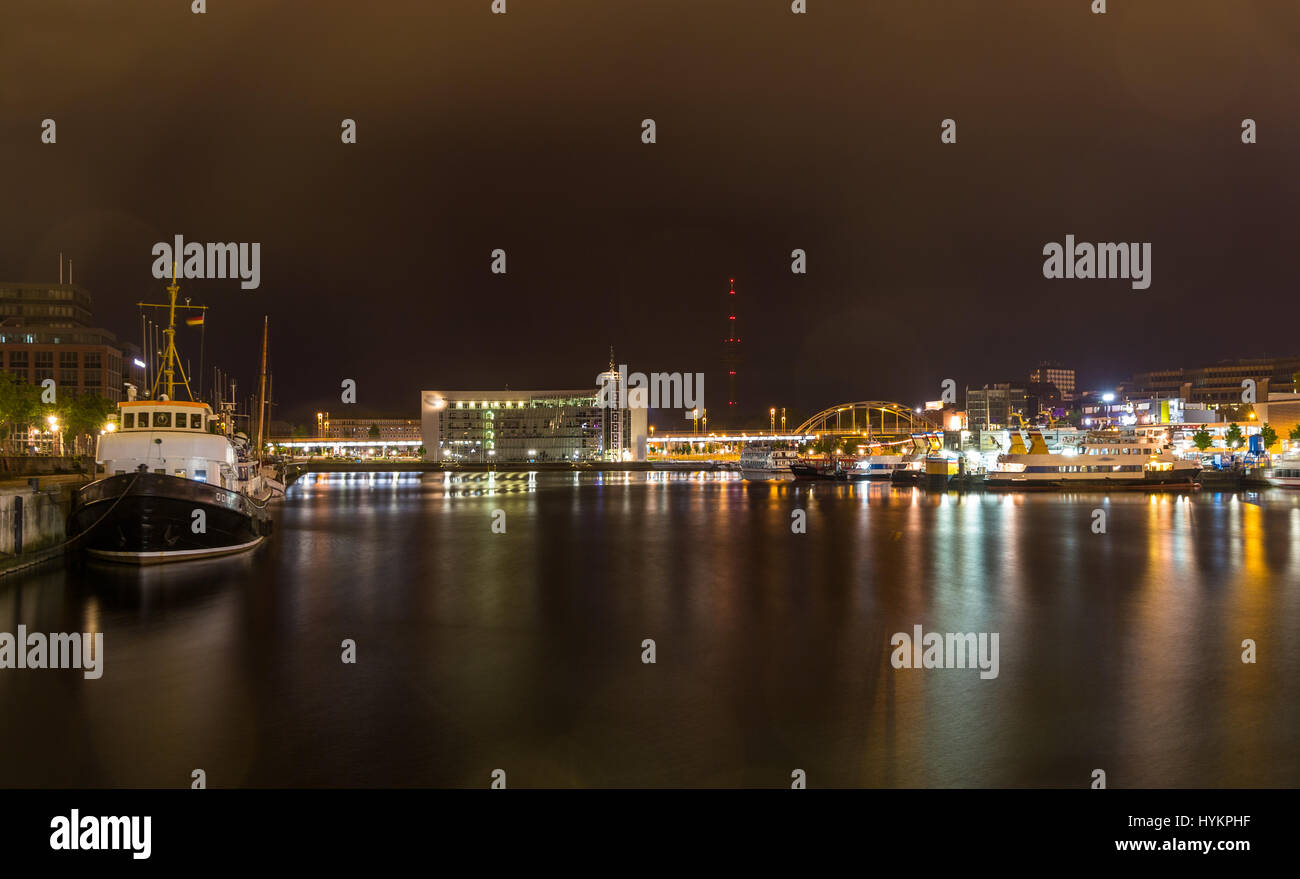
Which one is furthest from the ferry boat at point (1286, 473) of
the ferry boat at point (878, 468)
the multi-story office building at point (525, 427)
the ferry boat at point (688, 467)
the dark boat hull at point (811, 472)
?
the multi-story office building at point (525, 427)

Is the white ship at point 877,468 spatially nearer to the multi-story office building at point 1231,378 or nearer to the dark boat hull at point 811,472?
the dark boat hull at point 811,472

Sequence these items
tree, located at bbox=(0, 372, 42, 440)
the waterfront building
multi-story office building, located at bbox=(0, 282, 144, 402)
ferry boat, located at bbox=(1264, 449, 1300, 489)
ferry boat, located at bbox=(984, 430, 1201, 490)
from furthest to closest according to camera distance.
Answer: multi-story office building, located at bbox=(0, 282, 144, 402) → the waterfront building → ferry boat, located at bbox=(984, 430, 1201, 490) → ferry boat, located at bbox=(1264, 449, 1300, 489) → tree, located at bbox=(0, 372, 42, 440)

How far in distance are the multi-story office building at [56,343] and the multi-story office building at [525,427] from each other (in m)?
69.7

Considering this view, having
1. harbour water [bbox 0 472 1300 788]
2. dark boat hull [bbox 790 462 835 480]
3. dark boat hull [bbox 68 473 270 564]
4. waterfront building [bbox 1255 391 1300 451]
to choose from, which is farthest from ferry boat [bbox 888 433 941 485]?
dark boat hull [bbox 68 473 270 564]

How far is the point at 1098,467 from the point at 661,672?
71539 mm

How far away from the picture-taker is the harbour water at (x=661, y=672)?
9.33 metres

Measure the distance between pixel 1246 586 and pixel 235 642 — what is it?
2470 cm

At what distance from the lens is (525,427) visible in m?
172

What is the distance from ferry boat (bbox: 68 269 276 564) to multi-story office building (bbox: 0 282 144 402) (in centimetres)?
8755

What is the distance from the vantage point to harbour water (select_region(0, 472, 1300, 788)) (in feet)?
30.6

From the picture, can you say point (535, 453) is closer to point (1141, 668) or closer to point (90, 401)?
point (90, 401)

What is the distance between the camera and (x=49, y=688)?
1227 centimetres

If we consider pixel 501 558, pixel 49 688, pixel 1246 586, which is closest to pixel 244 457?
pixel 501 558

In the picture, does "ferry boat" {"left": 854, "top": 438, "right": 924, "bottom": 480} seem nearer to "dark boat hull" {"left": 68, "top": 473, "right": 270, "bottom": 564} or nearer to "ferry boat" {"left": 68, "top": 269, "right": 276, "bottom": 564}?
"ferry boat" {"left": 68, "top": 269, "right": 276, "bottom": 564}
